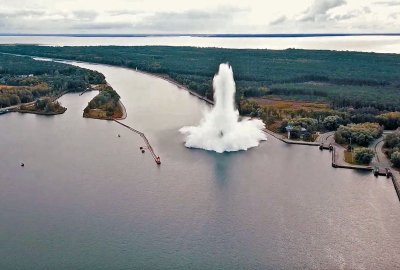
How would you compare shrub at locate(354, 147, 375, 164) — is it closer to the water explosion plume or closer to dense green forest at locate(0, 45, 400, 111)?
the water explosion plume

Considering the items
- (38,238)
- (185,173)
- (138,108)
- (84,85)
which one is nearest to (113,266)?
(38,238)

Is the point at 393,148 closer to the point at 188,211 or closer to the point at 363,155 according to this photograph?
the point at 363,155

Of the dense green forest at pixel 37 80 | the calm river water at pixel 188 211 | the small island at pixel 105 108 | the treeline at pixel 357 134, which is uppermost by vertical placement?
the dense green forest at pixel 37 80

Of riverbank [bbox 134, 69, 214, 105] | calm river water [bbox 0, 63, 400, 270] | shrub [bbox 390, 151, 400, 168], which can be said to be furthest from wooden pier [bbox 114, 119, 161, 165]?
shrub [bbox 390, 151, 400, 168]

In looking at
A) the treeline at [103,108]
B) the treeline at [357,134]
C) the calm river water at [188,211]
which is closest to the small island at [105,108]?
the treeline at [103,108]

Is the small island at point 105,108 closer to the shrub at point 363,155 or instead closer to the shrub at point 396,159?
the shrub at point 363,155
